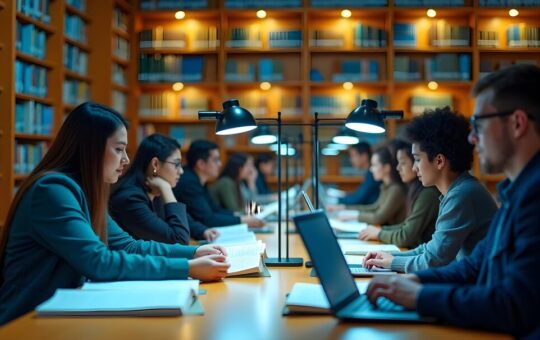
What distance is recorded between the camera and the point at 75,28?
543 centimetres

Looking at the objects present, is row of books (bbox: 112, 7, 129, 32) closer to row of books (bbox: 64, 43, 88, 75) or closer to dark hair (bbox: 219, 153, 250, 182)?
row of books (bbox: 64, 43, 88, 75)

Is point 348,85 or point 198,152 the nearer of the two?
point 198,152

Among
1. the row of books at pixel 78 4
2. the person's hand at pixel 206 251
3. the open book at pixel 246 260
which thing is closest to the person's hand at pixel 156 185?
the open book at pixel 246 260

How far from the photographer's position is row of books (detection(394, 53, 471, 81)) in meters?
6.38

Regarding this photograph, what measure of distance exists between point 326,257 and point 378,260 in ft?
2.26

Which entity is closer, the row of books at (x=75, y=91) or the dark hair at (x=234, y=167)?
the row of books at (x=75, y=91)

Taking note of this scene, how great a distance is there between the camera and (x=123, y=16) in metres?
6.30

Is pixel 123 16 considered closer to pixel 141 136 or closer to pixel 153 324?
pixel 141 136

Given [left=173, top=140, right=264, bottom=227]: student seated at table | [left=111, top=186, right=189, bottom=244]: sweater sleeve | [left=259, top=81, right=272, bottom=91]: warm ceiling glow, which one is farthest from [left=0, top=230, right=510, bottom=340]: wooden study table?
[left=259, top=81, right=272, bottom=91]: warm ceiling glow

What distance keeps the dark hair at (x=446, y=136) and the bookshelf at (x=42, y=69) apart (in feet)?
9.69

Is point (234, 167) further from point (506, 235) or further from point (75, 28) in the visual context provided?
point (506, 235)

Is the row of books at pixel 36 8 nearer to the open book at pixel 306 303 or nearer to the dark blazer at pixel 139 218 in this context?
the dark blazer at pixel 139 218

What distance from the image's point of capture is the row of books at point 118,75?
5973 mm

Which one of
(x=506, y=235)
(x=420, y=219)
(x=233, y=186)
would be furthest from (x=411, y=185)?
(x=233, y=186)
